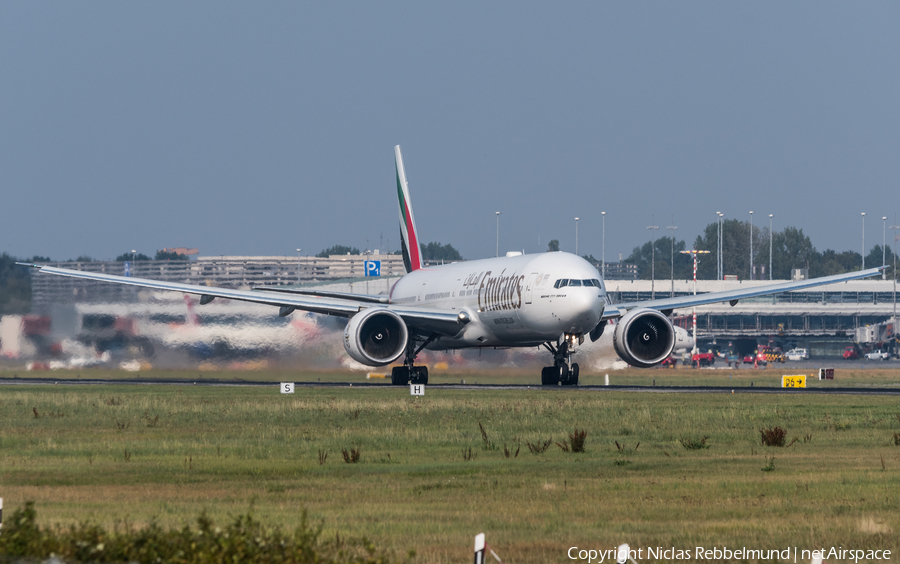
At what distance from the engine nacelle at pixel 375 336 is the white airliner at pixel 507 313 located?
38 mm

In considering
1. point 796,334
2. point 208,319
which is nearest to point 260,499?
point 208,319

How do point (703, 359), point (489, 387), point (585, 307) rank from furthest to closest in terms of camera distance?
point (703, 359) → point (489, 387) → point (585, 307)

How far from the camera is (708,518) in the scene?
15336 millimetres

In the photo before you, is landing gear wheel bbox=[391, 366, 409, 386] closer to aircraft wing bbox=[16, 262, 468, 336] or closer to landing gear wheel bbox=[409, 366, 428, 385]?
landing gear wheel bbox=[409, 366, 428, 385]

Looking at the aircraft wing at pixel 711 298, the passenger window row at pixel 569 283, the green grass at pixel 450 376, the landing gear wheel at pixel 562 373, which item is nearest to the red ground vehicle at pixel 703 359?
the green grass at pixel 450 376

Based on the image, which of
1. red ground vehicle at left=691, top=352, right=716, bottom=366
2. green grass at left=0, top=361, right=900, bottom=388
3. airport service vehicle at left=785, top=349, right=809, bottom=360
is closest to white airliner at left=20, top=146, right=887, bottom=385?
green grass at left=0, top=361, right=900, bottom=388

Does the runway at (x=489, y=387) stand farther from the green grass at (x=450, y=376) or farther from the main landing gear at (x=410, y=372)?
the green grass at (x=450, y=376)

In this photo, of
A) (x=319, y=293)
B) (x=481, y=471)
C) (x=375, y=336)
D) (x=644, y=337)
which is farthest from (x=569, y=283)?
(x=481, y=471)

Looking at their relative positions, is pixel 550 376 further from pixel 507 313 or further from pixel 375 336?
pixel 375 336

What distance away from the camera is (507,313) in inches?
1907

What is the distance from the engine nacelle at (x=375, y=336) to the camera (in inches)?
1889

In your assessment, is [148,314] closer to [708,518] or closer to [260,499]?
[260,499]

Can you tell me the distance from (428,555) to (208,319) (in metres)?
45.8

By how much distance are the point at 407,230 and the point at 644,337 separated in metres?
19.7
